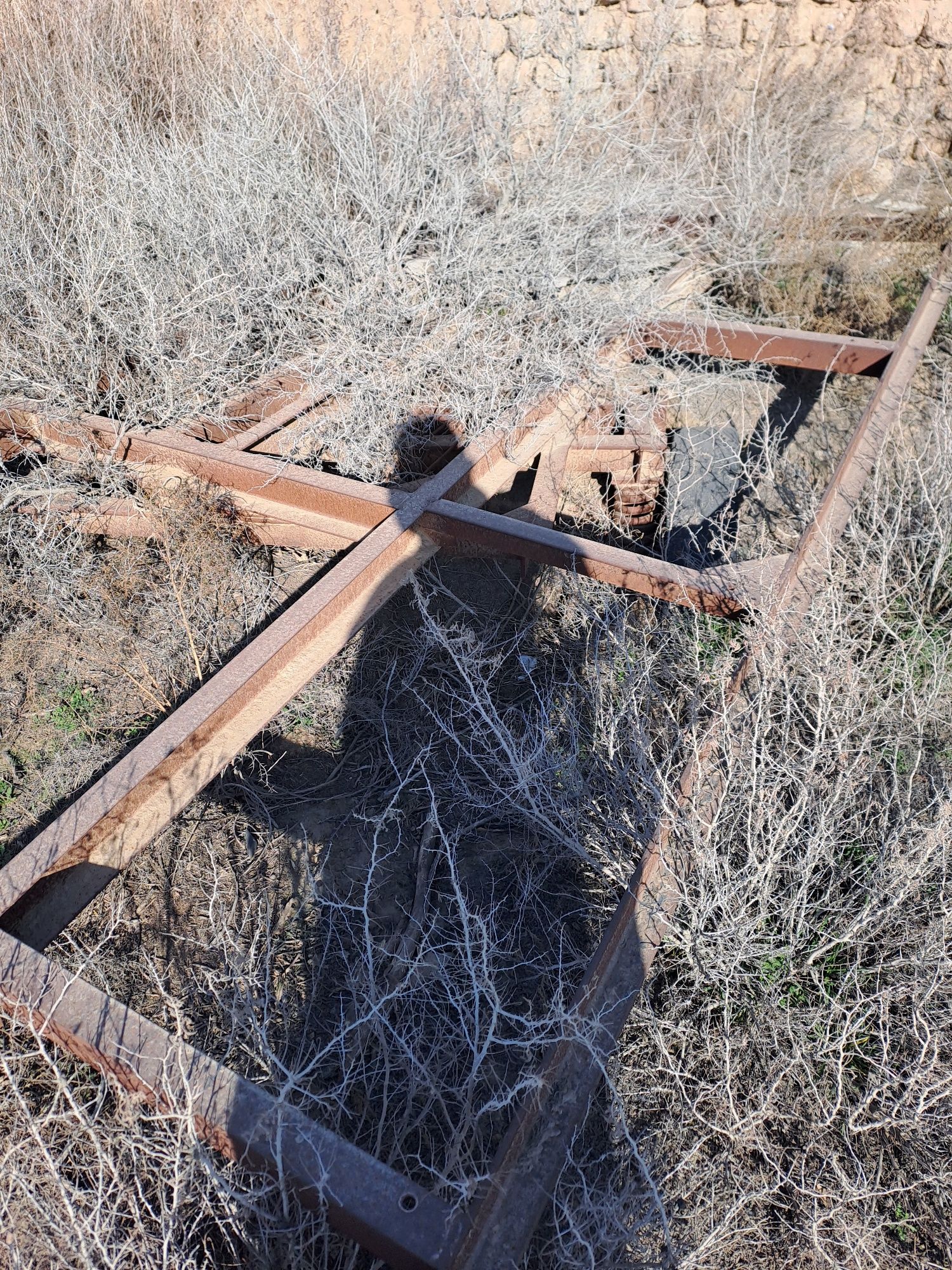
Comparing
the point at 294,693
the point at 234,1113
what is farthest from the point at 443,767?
the point at 234,1113

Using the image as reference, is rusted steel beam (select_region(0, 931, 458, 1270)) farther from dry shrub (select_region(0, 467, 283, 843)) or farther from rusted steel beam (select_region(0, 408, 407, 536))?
rusted steel beam (select_region(0, 408, 407, 536))

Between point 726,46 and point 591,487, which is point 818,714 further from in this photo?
point 726,46

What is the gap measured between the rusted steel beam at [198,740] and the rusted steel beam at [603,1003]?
1.22m

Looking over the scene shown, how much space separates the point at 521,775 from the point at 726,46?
8130 millimetres

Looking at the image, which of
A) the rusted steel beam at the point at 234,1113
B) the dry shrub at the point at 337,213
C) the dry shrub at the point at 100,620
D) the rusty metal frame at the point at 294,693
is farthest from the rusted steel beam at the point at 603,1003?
the dry shrub at the point at 100,620

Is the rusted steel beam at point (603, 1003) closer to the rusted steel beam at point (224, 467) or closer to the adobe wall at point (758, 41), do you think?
the rusted steel beam at point (224, 467)

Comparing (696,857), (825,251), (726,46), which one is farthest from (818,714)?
(726,46)

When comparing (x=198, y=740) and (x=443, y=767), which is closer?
(x=198, y=740)

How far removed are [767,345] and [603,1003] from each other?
12.9 ft

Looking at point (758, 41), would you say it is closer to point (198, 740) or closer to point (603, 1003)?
point (198, 740)

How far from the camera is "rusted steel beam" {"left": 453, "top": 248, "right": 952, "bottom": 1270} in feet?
5.02

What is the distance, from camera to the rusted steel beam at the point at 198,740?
Answer: 6.68 feet

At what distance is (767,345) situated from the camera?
15.2 feet

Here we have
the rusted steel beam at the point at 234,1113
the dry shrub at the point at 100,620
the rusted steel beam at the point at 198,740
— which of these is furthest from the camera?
the dry shrub at the point at 100,620
